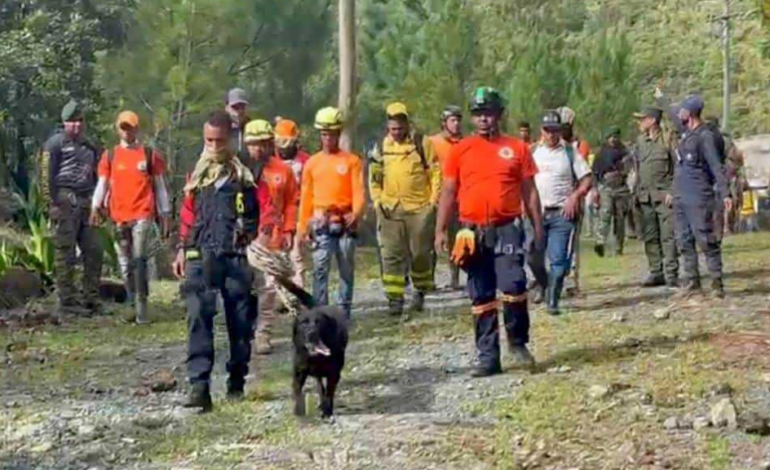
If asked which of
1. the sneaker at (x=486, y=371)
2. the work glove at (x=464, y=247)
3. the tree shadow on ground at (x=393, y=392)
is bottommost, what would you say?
the tree shadow on ground at (x=393, y=392)

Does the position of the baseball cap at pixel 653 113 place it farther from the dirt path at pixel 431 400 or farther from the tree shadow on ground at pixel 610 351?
the tree shadow on ground at pixel 610 351

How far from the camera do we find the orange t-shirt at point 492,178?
10.5 metres

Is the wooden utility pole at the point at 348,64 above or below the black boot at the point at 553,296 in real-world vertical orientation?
above

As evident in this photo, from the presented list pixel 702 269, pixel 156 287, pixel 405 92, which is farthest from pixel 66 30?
pixel 702 269

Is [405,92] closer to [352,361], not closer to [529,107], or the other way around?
[529,107]

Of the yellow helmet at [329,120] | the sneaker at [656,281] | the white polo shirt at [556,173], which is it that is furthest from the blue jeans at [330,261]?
the sneaker at [656,281]

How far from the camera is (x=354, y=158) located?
13.1 metres

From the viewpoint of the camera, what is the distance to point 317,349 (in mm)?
8898

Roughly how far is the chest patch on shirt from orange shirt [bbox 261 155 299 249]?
6.01 feet

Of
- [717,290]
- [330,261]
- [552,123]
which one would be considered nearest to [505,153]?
[330,261]

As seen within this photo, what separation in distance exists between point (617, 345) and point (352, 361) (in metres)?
2.06

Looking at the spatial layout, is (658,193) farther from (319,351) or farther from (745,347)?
(319,351)

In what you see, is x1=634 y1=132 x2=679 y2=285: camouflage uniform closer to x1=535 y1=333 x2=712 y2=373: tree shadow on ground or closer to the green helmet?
x1=535 y1=333 x2=712 y2=373: tree shadow on ground

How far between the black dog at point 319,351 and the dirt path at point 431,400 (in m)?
0.15
